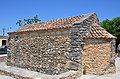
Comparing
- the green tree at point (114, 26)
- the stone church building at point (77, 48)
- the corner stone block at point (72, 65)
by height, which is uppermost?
the green tree at point (114, 26)

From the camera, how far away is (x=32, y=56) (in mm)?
13469

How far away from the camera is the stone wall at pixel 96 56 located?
11.0 meters

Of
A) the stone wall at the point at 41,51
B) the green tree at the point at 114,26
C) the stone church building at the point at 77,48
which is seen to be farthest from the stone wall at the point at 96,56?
the green tree at the point at 114,26

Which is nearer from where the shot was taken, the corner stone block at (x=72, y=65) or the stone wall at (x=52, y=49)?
the corner stone block at (x=72, y=65)

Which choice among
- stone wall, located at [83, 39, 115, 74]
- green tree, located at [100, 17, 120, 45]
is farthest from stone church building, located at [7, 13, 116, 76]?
green tree, located at [100, 17, 120, 45]

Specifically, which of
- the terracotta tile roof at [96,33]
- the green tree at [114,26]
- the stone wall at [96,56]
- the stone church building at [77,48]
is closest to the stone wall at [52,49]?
the stone church building at [77,48]

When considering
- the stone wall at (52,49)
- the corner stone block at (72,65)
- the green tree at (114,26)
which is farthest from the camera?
the green tree at (114,26)

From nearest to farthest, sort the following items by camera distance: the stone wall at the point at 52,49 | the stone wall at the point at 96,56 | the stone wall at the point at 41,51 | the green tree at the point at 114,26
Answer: the stone wall at the point at 52,49 → the stone wall at the point at 96,56 → the stone wall at the point at 41,51 → the green tree at the point at 114,26

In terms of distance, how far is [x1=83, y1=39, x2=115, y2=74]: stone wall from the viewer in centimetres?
1096

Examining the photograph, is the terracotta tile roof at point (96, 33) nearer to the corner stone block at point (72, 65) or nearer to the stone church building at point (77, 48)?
the stone church building at point (77, 48)

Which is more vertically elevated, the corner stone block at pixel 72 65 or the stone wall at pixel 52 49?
the stone wall at pixel 52 49

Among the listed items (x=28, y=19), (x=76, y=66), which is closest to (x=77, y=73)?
(x=76, y=66)

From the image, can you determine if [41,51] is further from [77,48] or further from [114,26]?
[114,26]

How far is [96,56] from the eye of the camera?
10969 mm
